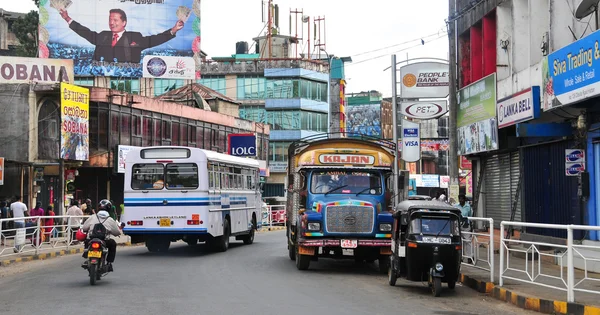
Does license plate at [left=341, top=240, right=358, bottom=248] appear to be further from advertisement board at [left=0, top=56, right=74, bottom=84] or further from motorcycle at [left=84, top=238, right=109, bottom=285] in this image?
advertisement board at [left=0, top=56, right=74, bottom=84]

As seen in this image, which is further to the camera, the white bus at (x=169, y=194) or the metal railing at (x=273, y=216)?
the metal railing at (x=273, y=216)

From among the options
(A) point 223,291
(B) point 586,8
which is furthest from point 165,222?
(B) point 586,8

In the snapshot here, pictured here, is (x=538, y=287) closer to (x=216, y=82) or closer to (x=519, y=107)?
(x=519, y=107)

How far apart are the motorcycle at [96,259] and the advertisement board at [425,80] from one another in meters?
14.7

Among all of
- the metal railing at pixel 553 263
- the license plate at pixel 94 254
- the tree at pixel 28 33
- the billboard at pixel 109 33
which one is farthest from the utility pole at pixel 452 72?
the tree at pixel 28 33

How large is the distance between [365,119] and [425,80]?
7706 cm

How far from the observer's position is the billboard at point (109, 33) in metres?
60.1

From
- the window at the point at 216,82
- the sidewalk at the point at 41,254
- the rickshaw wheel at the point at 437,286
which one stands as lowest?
the sidewalk at the point at 41,254

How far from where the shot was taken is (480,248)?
653 inches

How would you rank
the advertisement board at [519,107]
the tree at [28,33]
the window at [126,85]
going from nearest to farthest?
the advertisement board at [519,107], the window at [126,85], the tree at [28,33]

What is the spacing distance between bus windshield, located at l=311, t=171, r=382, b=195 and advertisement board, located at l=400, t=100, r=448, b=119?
26.7ft

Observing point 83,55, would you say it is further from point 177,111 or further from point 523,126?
point 523,126

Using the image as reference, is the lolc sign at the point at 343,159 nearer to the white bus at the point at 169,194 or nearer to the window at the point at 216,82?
the white bus at the point at 169,194

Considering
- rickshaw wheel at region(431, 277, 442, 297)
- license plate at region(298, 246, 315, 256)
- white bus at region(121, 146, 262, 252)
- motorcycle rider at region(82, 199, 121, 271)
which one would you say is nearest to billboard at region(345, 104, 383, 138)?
white bus at region(121, 146, 262, 252)
